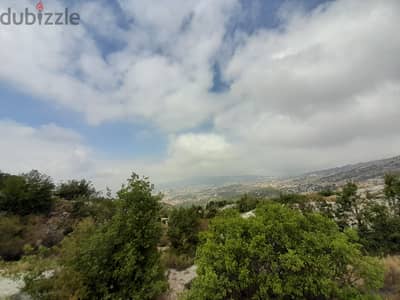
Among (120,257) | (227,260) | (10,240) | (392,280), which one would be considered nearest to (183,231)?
(120,257)

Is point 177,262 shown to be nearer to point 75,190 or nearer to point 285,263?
point 285,263

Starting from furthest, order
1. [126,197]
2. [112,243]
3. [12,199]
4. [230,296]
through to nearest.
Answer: [12,199] < [126,197] < [112,243] < [230,296]

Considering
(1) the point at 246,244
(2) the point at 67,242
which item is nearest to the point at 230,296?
(1) the point at 246,244

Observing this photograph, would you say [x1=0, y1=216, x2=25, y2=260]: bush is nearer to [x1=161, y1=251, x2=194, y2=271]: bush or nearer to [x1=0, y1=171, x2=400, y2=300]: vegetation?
[x1=0, y1=171, x2=400, y2=300]: vegetation

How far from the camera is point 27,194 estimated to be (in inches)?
826

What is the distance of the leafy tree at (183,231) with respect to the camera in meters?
15.0

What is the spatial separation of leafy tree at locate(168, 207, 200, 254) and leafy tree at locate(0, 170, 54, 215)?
48.1 ft

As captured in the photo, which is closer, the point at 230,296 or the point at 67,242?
the point at 230,296

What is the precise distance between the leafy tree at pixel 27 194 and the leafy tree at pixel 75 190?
4.41m

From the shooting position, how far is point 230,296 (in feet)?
23.1

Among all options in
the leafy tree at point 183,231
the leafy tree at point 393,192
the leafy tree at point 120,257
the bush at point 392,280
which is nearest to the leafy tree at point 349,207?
the leafy tree at point 393,192

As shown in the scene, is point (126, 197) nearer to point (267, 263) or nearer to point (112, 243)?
point (112, 243)

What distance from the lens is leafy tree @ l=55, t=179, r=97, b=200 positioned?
2759cm

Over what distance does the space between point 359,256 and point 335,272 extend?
2.97 ft
